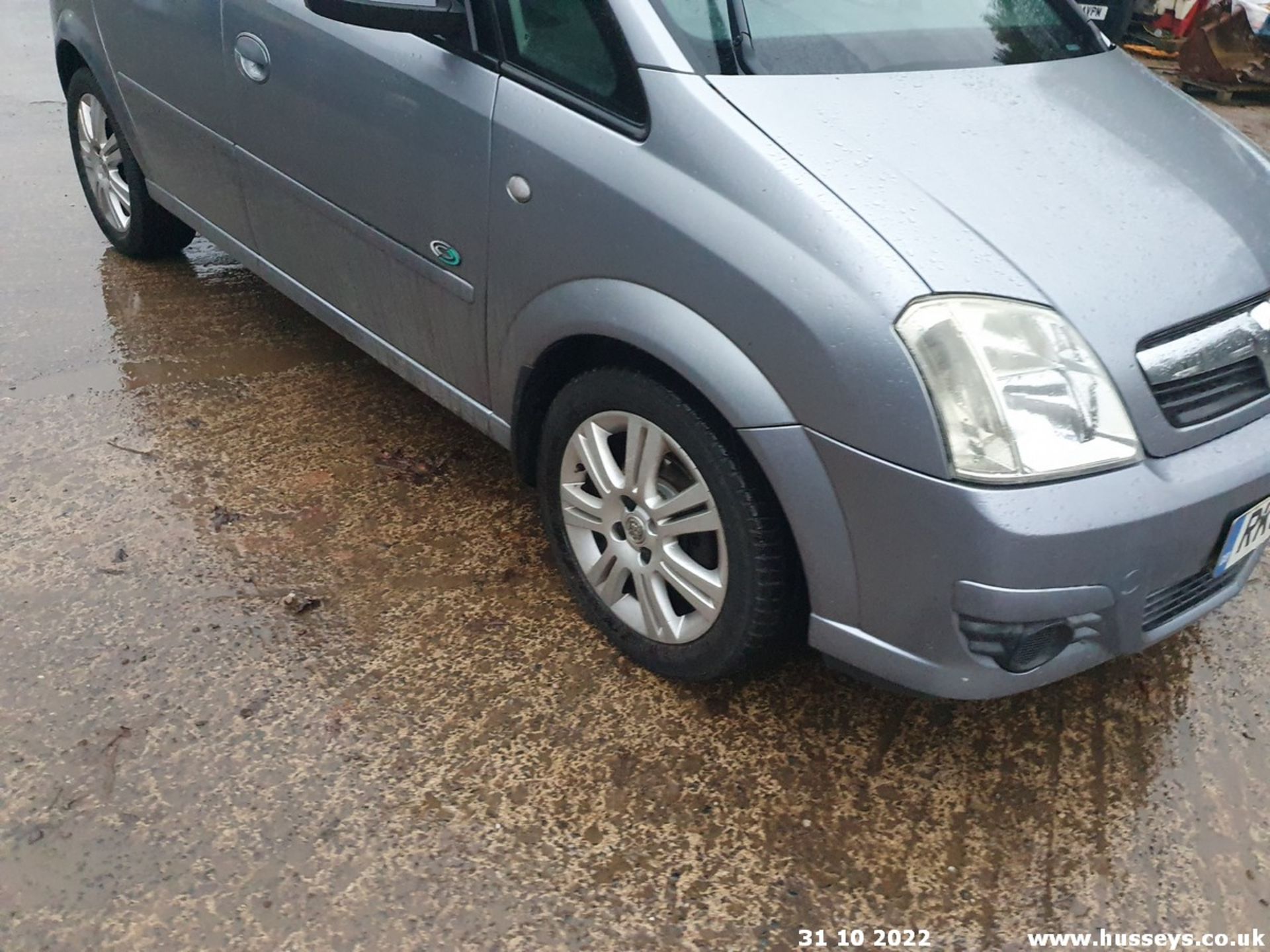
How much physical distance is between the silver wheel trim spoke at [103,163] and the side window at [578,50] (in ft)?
7.56

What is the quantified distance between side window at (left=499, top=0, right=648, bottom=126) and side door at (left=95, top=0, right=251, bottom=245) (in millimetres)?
1200

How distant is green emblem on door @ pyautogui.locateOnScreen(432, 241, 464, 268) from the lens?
8.50 feet

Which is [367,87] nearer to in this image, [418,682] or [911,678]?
[418,682]

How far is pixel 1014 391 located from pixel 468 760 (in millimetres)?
1233

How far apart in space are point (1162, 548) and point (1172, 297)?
0.44 meters

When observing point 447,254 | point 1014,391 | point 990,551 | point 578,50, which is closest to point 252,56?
point 447,254

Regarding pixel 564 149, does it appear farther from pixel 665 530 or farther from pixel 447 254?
pixel 665 530

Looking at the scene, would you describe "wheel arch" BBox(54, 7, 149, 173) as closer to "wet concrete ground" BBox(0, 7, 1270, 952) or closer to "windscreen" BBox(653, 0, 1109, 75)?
"wet concrete ground" BBox(0, 7, 1270, 952)

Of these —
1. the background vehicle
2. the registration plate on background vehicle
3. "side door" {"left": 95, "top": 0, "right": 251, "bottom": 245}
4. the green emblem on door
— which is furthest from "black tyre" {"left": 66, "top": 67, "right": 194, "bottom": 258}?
the registration plate on background vehicle

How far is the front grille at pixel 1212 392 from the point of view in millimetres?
1970

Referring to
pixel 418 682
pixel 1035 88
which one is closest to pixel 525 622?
pixel 418 682

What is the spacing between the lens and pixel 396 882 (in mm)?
1986

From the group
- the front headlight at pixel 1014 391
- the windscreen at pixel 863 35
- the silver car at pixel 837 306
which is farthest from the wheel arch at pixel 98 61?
the front headlight at pixel 1014 391

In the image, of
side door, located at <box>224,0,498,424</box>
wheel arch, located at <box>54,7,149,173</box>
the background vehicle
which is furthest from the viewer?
wheel arch, located at <box>54,7,149,173</box>
